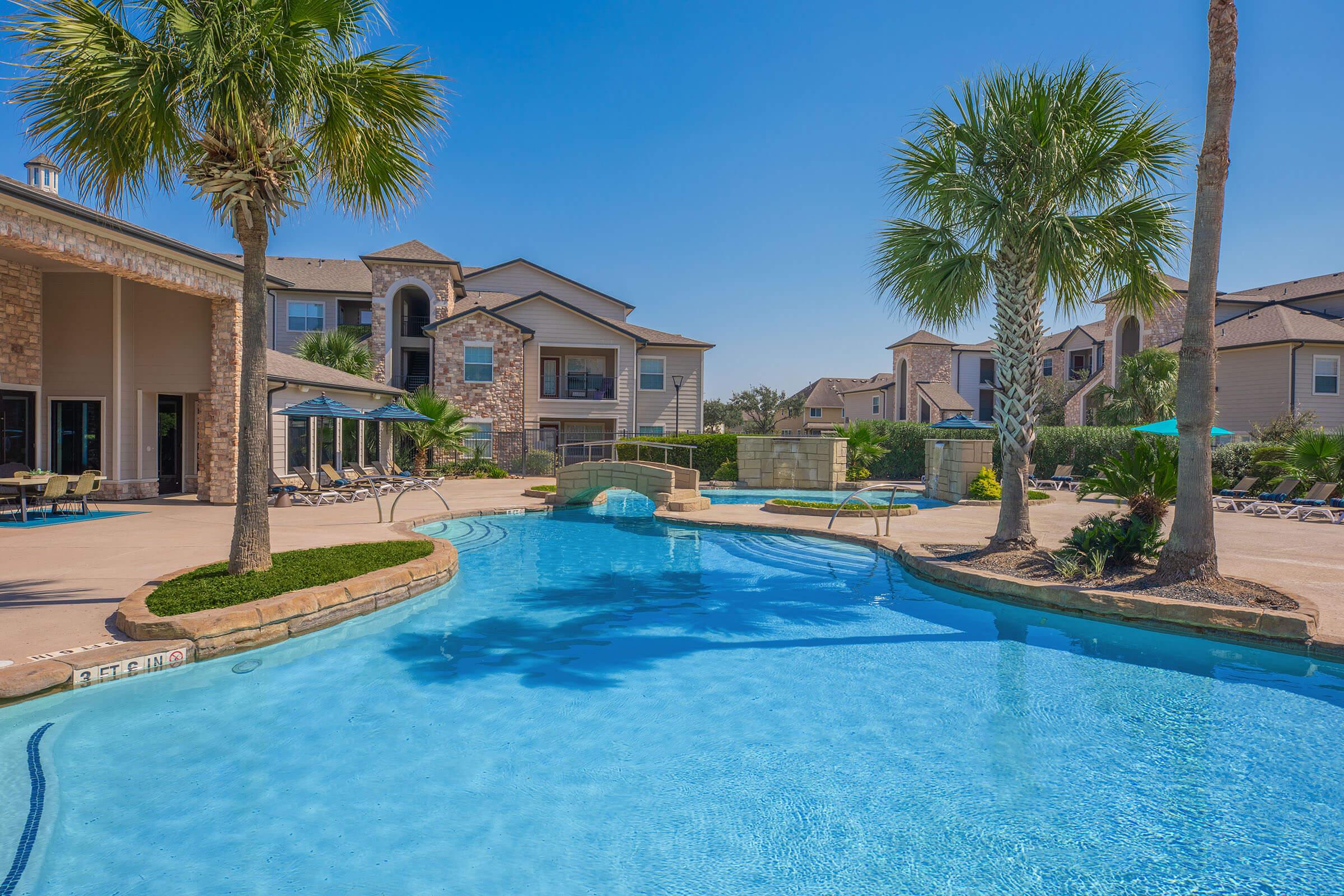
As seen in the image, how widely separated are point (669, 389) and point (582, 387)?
384 centimetres

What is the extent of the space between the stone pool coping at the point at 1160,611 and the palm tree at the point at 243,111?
8525 mm

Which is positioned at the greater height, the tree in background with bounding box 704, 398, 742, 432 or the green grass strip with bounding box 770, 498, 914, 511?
the tree in background with bounding box 704, 398, 742, 432

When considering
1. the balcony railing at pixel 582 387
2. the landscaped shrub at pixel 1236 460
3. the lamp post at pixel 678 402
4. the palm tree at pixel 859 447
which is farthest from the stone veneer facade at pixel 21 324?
the landscaped shrub at pixel 1236 460

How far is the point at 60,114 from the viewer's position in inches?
262

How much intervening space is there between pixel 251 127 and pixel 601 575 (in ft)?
23.4

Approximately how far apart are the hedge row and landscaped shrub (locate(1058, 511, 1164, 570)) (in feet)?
48.2

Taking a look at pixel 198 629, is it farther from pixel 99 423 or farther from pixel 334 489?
pixel 99 423

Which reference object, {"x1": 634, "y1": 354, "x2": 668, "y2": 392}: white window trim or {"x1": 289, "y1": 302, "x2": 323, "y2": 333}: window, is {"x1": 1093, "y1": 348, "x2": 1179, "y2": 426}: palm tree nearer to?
{"x1": 634, "y1": 354, "x2": 668, "y2": 392}: white window trim

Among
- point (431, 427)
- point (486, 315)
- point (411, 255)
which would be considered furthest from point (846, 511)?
point (411, 255)

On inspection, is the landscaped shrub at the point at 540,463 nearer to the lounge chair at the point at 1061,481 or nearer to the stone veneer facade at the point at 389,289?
the stone veneer facade at the point at 389,289

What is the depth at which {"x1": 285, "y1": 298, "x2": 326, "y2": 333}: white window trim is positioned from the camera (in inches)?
1240

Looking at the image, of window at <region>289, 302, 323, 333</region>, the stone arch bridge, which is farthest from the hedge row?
window at <region>289, 302, 323, 333</region>

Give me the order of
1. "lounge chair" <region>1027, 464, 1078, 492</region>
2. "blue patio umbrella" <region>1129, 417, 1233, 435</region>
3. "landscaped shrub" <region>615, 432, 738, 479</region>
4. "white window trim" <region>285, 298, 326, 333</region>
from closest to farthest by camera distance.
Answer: "blue patio umbrella" <region>1129, 417, 1233, 435</region>
"lounge chair" <region>1027, 464, 1078, 492</region>
"landscaped shrub" <region>615, 432, 738, 479</region>
"white window trim" <region>285, 298, 326, 333</region>

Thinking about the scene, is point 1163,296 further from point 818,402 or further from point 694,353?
point 818,402
